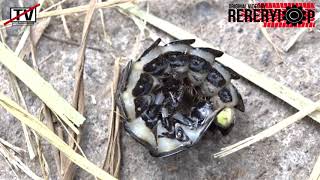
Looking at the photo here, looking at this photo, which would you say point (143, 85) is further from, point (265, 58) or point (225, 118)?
point (265, 58)

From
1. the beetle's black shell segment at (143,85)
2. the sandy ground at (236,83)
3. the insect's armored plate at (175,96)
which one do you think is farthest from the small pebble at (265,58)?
the beetle's black shell segment at (143,85)

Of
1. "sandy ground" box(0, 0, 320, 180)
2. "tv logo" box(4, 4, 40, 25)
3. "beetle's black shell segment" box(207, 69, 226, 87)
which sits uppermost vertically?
"tv logo" box(4, 4, 40, 25)

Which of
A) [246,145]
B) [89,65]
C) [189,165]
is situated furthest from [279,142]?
[89,65]

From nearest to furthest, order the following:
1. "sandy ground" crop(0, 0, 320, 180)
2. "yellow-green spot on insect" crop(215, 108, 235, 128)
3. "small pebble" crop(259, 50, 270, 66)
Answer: "yellow-green spot on insect" crop(215, 108, 235, 128) → "sandy ground" crop(0, 0, 320, 180) → "small pebble" crop(259, 50, 270, 66)

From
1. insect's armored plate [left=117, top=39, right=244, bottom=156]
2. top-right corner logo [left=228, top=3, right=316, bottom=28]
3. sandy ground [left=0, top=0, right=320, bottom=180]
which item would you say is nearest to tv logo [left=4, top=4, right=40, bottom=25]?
sandy ground [left=0, top=0, right=320, bottom=180]

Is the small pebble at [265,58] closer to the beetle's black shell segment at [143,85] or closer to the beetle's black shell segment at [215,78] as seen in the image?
the beetle's black shell segment at [215,78]

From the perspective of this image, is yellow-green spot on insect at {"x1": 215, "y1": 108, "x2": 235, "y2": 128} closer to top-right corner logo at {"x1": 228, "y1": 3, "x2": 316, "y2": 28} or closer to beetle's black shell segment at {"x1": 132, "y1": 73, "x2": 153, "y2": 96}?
beetle's black shell segment at {"x1": 132, "y1": 73, "x2": 153, "y2": 96}
